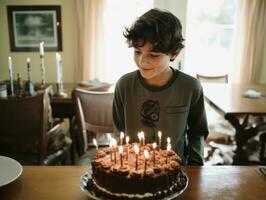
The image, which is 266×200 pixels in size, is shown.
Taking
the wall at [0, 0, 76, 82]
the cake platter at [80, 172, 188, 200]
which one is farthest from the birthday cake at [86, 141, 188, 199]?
the wall at [0, 0, 76, 82]

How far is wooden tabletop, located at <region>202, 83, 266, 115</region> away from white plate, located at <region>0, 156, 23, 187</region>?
1760mm

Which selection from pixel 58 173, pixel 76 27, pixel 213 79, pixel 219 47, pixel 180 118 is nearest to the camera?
pixel 58 173

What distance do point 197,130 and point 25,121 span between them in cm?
117

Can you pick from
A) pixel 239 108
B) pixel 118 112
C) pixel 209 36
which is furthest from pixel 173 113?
pixel 209 36

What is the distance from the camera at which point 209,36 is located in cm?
433

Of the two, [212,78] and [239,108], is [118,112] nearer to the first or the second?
[239,108]

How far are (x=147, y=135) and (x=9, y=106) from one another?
1.07 meters

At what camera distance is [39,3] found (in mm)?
3994

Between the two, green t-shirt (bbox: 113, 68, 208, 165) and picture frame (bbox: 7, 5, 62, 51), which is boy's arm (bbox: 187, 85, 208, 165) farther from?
picture frame (bbox: 7, 5, 62, 51)

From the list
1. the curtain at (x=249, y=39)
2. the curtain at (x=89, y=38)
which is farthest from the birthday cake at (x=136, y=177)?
the curtain at (x=249, y=39)

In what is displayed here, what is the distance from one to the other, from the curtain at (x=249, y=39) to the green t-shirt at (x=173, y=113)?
3.26m

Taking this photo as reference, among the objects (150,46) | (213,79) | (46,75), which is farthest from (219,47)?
(150,46)

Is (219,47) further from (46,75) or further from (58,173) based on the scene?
(58,173)

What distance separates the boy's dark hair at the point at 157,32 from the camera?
1.02 meters
